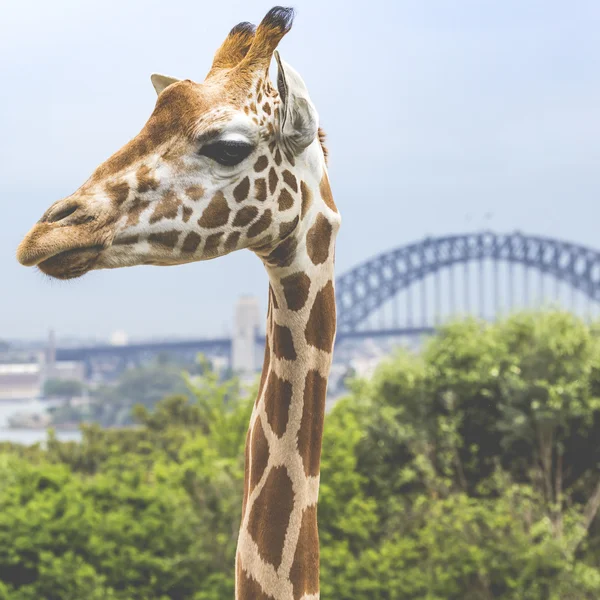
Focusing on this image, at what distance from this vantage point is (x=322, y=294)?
3154mm

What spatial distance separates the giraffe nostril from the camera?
263cm

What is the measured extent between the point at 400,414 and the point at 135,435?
14.6 metres

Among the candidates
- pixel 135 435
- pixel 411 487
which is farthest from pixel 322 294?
pixel 135 435

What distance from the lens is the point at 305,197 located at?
3.04 m

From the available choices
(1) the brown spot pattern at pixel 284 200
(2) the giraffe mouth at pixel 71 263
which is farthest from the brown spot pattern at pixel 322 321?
(2) the giraffe mouth at pixel 71 263

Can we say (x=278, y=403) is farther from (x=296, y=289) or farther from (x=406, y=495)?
(x=406, y=495)

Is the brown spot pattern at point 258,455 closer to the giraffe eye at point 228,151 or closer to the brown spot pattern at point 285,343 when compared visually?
the brown spot pattern at point 285,343

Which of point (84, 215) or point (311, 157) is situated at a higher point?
point (311, 157)

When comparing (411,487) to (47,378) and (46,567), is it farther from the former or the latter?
(47,378)

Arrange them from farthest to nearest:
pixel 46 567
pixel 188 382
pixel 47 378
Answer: pixel 47 378
pixel 188 382
pixel 46 567

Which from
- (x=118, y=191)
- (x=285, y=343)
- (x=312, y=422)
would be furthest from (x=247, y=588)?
(x=118, y=191)

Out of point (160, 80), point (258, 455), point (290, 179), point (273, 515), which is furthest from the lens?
point (160, 80)

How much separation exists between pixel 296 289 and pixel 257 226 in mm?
291

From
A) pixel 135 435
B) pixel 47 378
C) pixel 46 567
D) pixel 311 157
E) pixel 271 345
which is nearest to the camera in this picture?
pixel 311 157
